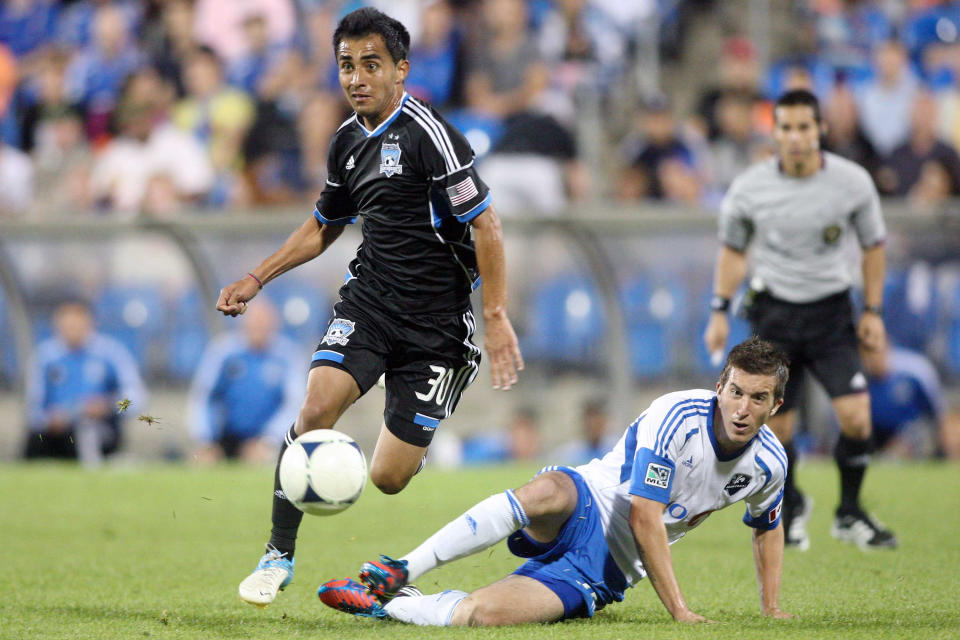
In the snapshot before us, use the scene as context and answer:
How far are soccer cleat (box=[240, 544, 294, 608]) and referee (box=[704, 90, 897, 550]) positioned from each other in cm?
325

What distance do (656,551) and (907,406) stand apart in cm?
705

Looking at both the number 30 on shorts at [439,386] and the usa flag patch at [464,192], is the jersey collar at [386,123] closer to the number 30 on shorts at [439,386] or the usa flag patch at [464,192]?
the usa flag patch at [464,192]

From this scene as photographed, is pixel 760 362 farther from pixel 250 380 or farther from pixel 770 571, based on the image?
pixel 250 380

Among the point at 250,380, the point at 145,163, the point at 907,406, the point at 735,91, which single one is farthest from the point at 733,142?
the point at 145,163

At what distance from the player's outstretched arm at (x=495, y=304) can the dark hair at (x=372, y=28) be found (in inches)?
31.4

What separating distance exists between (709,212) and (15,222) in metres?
6.19

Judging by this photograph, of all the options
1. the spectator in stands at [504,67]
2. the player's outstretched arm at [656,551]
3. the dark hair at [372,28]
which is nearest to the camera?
the player's outstretched arm at [656,551]

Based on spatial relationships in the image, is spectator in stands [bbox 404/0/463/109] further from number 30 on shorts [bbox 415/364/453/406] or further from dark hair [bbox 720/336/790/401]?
dark hair [bbox 720/336/790/401]

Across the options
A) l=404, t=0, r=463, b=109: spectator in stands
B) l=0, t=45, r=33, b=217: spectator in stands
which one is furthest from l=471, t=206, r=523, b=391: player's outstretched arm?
l=0, t=45, r=33, b=217: spectator in stands

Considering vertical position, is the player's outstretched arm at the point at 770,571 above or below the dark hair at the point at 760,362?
below

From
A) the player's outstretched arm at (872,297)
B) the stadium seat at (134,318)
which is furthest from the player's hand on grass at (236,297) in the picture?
the stadium seat at (134,318)

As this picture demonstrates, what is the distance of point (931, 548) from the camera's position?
7250 mm

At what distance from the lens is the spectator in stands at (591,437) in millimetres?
11266

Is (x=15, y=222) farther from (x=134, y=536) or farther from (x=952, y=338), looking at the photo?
(x=952, y=338)
